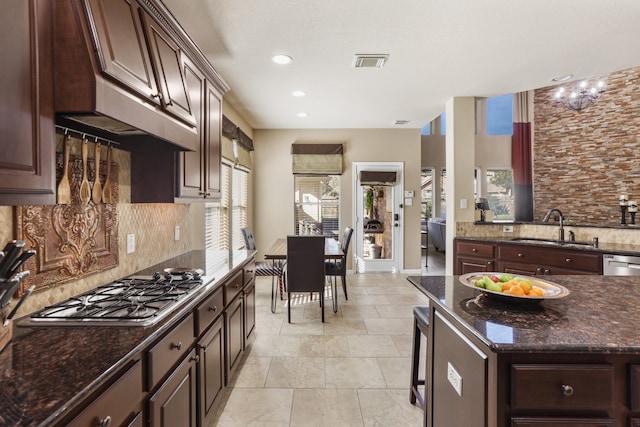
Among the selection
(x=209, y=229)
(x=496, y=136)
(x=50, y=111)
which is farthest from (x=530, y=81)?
(x=496, y=136)

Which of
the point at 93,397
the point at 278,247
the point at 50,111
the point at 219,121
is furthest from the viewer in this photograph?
the point at 278,247

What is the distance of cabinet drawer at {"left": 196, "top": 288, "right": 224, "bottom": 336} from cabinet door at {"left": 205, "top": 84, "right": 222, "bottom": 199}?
0.90 meters

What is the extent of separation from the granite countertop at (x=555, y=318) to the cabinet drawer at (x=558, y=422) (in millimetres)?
231

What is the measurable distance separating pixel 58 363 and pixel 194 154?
1.57 metres

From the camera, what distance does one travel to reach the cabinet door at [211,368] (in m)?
1.67

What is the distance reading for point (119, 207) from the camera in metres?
1.96

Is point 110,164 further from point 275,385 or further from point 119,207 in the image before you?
point 275,385

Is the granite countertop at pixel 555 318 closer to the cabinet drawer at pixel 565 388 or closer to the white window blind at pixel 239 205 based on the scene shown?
the cabinet drawer at pixel 565 388

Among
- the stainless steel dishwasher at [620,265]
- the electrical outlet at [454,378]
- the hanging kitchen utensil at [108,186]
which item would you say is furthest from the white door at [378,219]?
the electrical outlet at [454,378]

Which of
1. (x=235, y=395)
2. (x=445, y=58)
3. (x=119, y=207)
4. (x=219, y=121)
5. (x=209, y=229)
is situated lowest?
(x=235, y=395)

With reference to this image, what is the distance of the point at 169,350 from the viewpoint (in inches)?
51.1

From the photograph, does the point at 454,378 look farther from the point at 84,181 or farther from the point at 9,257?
the point at 84,181

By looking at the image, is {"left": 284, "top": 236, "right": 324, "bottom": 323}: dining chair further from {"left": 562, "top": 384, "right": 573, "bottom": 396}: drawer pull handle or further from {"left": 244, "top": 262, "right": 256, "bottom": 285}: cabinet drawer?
{"left": 562, "top": 384, "right": 573, "bottom": 396}: drawer pull handle

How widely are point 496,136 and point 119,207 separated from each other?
28.7ft
